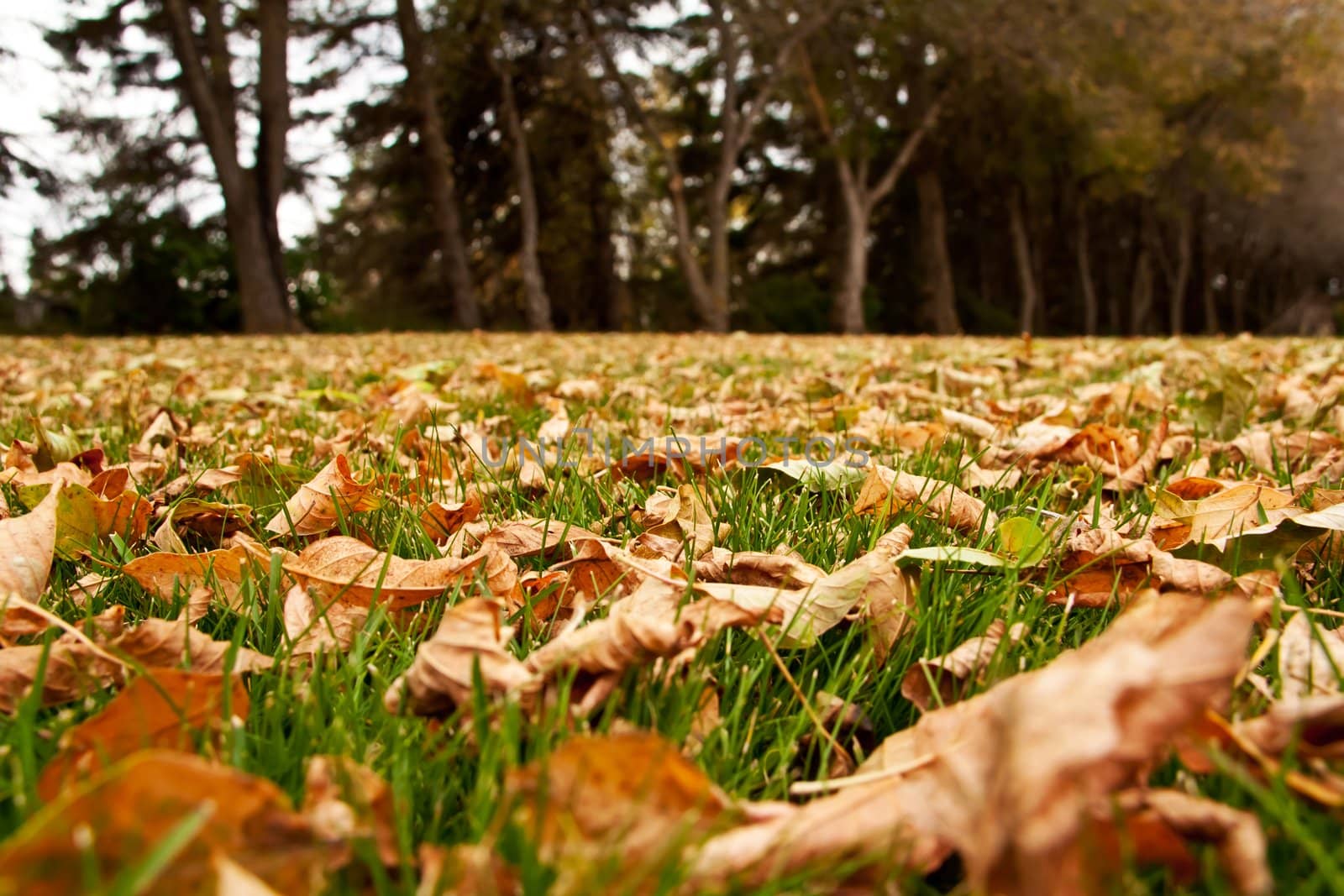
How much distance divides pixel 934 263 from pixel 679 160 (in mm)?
8424

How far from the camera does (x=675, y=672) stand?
2.91ft

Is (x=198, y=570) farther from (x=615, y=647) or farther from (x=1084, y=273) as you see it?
(x=1084, y=273)

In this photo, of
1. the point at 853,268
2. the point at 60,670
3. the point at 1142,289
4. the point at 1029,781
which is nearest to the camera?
the point at 1029,781

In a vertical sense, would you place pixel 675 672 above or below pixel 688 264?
below

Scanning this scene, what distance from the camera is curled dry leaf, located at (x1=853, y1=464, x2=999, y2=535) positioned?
1449 millimetres

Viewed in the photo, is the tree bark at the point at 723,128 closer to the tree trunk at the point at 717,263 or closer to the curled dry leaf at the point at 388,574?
the tree trunk at the point at 717,263

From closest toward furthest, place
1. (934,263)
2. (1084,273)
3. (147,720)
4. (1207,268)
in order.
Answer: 1. (147,720)
2. (934,263)
3. (1084,273)
4. (1207,268)

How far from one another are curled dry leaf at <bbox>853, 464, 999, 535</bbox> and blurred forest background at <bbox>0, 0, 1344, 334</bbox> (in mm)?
16006

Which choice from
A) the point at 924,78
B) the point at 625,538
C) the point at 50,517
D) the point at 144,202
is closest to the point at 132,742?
the point at 50,517

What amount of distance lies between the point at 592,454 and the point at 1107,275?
128ft

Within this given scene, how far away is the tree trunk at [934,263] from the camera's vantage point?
25.0 metres

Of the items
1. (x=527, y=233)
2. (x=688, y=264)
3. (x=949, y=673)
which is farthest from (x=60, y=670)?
(x=527, y=233)

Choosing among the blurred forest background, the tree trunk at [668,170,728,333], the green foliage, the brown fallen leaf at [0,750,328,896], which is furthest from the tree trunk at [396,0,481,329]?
the brown fallen leaf at [0,750,328,896]

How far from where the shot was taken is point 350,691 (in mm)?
882
